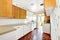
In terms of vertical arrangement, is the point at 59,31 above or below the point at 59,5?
below

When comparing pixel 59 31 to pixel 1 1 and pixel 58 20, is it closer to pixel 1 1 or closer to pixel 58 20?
pixel 58 20

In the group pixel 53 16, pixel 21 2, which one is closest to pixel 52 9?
pixel 53 16

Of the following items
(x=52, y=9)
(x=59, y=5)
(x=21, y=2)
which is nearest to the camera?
(x=59, y=5)

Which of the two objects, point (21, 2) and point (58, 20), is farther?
point (21, 2)

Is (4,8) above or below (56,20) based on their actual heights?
above

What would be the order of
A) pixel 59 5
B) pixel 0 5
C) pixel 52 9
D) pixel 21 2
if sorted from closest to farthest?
pixel 59 5
pixel 52 9
pixel 0 5
pixel 21 2

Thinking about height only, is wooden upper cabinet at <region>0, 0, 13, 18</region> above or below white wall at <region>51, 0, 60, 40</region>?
above

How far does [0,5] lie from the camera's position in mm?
1521

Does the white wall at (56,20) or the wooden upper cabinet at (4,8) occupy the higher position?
the wooden upper cabinet at (4,8)

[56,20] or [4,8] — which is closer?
[56,20]

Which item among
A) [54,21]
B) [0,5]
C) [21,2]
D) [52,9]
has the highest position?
[21,2]

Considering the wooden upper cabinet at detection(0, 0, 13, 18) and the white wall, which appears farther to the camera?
the wooden upper cabinet at detection(0, 0, 13, 18)

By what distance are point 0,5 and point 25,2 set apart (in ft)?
4.61

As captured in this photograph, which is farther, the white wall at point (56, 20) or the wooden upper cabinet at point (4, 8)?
the wooden upper cabinet at point (4, 8)
